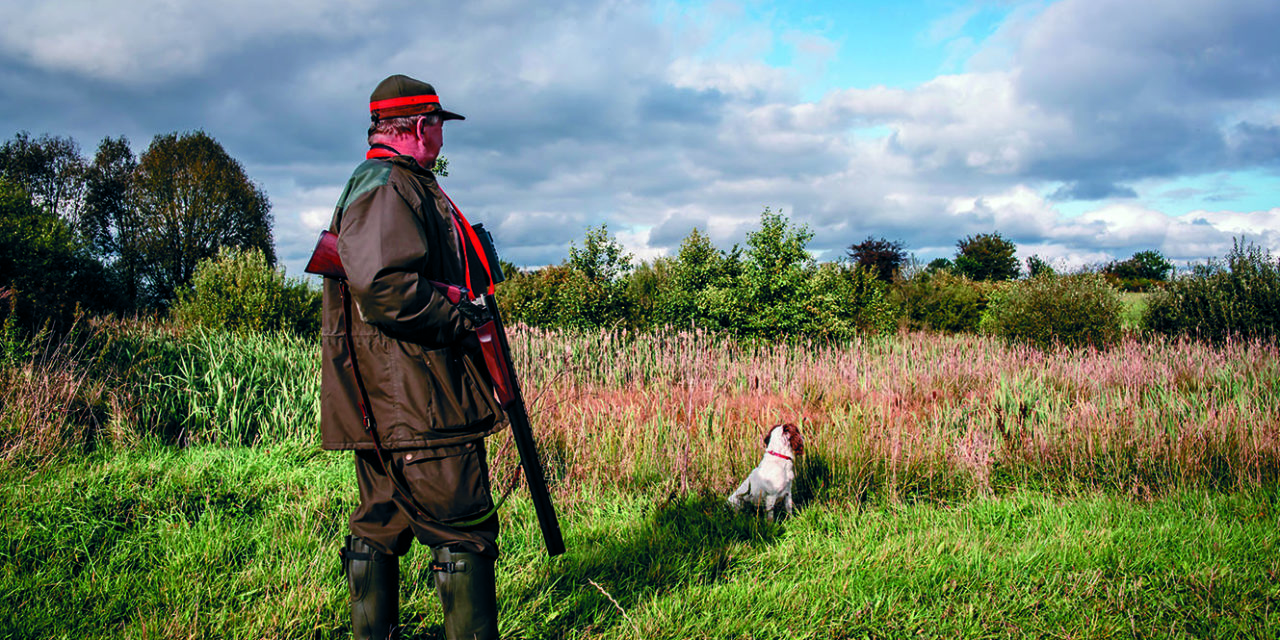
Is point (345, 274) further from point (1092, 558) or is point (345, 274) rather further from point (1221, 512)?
point (1221, 512)

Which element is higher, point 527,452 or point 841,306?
point 841,306

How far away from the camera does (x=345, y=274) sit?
2137mm

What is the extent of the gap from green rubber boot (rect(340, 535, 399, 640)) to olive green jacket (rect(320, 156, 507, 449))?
39 cm

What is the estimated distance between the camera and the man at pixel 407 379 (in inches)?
78.8

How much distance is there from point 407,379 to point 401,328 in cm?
18

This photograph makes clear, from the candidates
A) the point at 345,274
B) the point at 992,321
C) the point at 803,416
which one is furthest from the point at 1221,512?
the point at 992,321

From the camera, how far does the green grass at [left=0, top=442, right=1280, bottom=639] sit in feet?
8.71

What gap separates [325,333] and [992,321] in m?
15.0

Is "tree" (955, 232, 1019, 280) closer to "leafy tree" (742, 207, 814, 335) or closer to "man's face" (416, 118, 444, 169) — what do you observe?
"leafy tree" (742, 207, 814, 335)

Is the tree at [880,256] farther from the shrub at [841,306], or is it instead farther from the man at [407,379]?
the man at [407,379]

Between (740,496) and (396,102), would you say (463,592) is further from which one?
(740,496)

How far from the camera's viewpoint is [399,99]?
2.25m

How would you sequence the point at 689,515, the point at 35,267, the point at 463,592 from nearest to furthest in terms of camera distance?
1. the point at 463,592
2. the point at 689,515
3. the point at 35,267

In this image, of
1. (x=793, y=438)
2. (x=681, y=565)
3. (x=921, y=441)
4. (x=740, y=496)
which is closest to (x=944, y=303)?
(x=921, y=441)
